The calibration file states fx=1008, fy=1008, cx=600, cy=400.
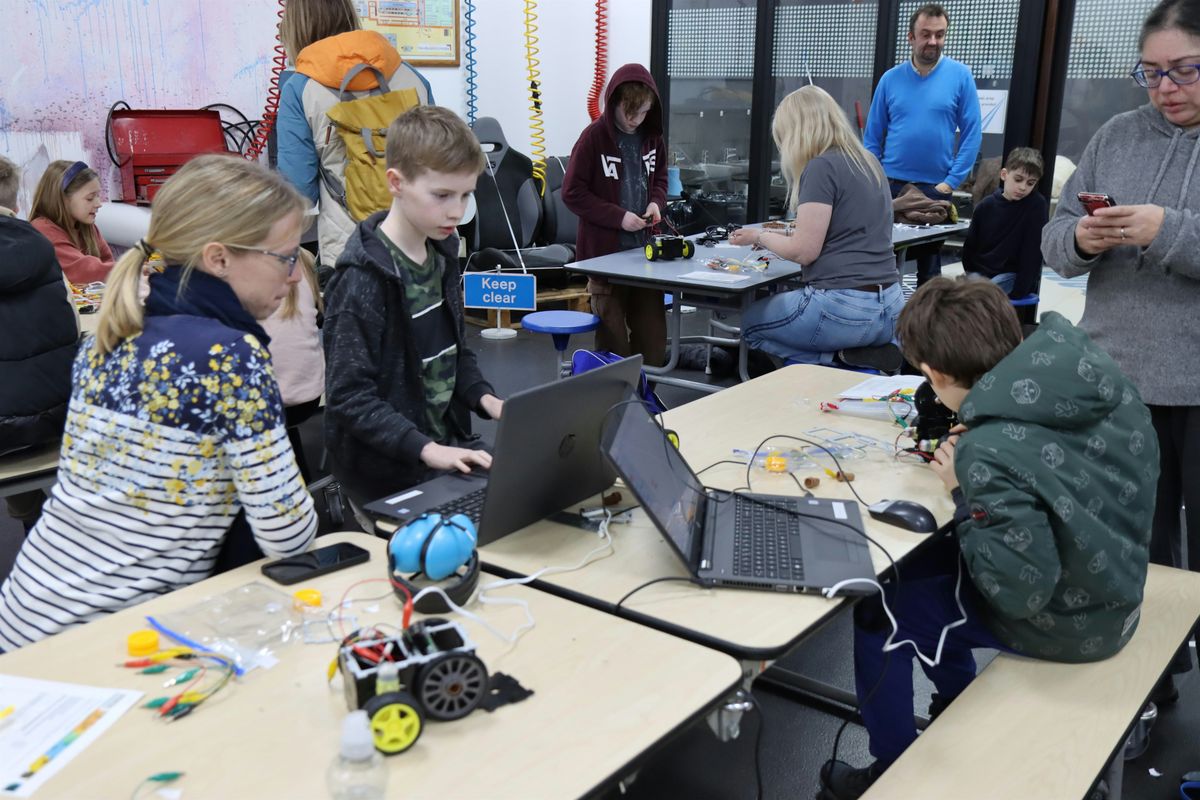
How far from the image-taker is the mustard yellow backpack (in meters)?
3.35

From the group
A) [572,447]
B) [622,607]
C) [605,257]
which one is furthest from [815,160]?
[622,607]

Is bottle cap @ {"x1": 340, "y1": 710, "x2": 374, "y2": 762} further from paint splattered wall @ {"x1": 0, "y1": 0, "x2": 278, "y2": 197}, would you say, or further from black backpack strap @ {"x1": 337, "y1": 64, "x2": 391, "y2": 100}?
paint splattered wall @ {"x1": 0, "y1": 0, "x2": 278, "y2": 197}

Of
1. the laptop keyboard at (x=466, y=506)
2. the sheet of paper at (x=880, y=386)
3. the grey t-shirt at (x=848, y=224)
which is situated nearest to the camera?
the laptop keyboard at (x=466, y=506)

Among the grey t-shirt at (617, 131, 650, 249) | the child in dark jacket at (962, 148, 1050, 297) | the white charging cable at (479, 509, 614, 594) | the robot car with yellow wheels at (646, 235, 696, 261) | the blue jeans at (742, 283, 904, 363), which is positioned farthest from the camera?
the child in dark jacket at (962, 148, 1050, 297)

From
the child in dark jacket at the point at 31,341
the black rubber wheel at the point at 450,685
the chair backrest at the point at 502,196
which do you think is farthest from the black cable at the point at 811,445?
the chair backrest at the point at 502,196

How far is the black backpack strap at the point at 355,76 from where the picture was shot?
3.29 meters

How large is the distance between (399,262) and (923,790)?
1.38 metres

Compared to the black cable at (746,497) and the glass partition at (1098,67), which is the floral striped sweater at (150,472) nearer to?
the black cable at (746,497)

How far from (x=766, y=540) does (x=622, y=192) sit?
120 inches

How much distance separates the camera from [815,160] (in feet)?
11.4

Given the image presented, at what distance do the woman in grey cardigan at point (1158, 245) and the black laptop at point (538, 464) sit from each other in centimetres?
105

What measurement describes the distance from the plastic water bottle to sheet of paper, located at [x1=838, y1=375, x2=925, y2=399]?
165 centimetres

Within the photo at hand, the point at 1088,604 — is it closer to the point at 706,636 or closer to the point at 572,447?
the point at 706,636

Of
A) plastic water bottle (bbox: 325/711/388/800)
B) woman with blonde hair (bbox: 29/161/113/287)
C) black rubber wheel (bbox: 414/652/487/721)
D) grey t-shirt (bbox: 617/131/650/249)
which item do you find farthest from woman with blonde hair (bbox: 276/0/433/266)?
plastic water bottle (bbox: 325/711/388/800)
